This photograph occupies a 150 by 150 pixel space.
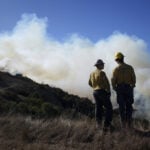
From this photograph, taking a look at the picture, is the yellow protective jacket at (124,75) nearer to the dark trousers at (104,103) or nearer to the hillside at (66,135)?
the dark trousers at (104,103)

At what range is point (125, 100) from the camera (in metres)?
13.5

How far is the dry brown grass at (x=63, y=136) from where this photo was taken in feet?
36.0

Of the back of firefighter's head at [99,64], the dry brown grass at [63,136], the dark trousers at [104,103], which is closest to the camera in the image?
the dry brown grass at [63,136]

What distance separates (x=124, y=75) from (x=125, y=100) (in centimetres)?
72

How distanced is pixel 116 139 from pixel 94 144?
27.4 inches

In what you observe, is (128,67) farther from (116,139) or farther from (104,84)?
(116,139)

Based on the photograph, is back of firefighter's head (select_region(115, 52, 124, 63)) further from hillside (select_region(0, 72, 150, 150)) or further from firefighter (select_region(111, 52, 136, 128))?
hillside (select_region(0, 72, 150, 150))

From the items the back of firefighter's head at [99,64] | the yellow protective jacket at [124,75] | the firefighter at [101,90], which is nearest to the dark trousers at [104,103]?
the firefighter at [101,90]

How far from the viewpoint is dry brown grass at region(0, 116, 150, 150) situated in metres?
11.0

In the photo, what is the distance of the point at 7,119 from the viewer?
1390 cm

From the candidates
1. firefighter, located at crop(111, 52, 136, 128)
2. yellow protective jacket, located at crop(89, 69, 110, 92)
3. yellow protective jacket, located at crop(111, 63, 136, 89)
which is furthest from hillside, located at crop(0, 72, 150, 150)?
yellow protective jacket, located at crop(111, 63, 136, 89)

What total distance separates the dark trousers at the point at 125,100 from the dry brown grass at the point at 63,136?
1.35ft

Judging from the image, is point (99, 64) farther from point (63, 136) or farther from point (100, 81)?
point (63, 136)

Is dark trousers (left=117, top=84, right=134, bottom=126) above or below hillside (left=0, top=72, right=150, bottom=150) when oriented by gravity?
above
